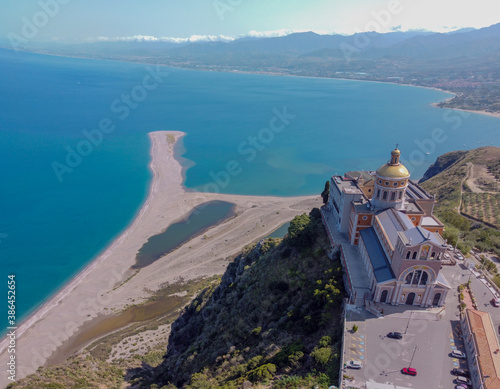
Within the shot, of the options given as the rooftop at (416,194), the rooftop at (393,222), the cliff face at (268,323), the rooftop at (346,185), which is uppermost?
the rooftop at (346,185)

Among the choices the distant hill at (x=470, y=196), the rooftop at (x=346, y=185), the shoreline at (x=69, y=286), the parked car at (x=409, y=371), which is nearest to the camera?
the parked car at (x=409, y=371)

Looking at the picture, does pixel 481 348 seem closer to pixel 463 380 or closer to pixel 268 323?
pixel 463 380

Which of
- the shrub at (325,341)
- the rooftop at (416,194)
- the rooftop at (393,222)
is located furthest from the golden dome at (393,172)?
the shrub at (325,341)

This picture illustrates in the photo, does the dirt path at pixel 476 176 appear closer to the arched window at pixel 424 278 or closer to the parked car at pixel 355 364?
the arched window at pixel 424 278

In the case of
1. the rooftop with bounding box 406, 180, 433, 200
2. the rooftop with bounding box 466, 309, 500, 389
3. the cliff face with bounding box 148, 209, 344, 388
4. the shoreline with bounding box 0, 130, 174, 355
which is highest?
the rooftop with bounding box 406, 180, 433, 200

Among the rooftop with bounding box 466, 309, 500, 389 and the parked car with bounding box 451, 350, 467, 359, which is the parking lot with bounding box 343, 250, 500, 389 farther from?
the rooftop with bounding box 466, 309, 500, 389

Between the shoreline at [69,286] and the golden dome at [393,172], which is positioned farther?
the shoreline at [69,286]

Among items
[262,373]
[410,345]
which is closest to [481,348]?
[410,345]

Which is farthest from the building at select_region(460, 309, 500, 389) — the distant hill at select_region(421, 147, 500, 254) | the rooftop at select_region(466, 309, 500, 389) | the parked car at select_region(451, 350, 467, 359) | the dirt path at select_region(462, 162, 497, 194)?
the dirt path at select_region(462, 162, 497, 194)
